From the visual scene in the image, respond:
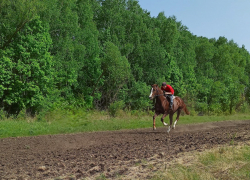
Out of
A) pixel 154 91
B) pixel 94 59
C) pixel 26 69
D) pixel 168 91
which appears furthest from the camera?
pixel 94 59

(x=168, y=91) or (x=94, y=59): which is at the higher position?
(x=94, y=59)

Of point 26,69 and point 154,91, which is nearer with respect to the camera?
point 154,91

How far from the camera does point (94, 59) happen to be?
36156 mm

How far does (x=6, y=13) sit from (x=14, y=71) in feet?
17.3

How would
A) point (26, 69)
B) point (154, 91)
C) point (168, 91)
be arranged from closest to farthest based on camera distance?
point (154, 91), point (168, 91), point (26, 69)

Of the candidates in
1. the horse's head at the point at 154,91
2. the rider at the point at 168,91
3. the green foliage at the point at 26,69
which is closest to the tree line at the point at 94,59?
the green foliage at the point at 26,69

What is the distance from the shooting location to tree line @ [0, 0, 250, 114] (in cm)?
2550

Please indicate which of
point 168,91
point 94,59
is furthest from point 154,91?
point 94,59

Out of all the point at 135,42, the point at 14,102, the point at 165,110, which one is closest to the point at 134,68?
the point at 135,42

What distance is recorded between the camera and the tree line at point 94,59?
2550 cm

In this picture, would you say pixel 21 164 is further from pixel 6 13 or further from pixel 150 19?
pixel 150 19

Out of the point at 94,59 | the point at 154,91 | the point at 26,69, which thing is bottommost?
the point at 154,91

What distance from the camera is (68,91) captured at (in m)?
33.8

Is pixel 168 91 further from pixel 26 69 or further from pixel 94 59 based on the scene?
pixel 94 59
